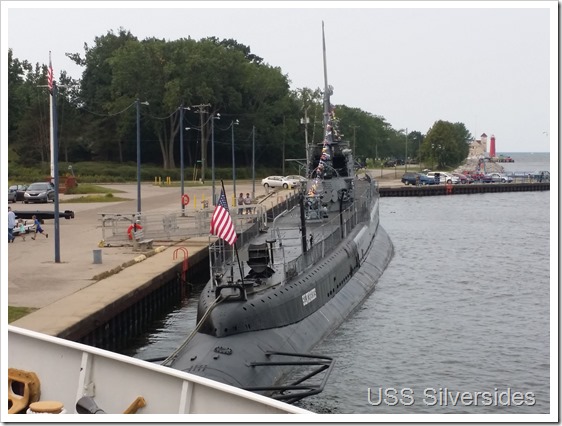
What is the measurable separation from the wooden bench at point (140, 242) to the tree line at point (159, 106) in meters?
60.8

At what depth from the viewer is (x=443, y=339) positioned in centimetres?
2927

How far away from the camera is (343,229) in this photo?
38.2 metres

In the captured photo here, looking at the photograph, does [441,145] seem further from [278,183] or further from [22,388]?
[22,388]

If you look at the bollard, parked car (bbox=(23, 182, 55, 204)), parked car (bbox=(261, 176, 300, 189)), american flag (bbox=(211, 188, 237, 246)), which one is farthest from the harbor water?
parked car (bbox=(261, 176, 300, 189))

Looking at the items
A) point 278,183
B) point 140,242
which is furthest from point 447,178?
point 140,242

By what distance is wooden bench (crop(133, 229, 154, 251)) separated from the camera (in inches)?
1636

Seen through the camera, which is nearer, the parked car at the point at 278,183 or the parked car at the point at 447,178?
the parked car at the point at 278,183

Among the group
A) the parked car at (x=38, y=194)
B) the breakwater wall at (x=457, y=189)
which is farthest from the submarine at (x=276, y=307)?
the breakwater wall at (x=457, y=189)

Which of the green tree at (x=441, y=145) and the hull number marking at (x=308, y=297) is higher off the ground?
the green tree at (x=441, y=145)

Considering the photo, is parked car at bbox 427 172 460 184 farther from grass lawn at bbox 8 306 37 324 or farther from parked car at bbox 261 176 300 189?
grass lawn at bbox 8 306 37 324

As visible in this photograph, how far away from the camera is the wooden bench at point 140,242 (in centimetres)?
4156

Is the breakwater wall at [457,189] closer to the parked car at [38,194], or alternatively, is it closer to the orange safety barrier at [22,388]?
the parked car at [38,194]

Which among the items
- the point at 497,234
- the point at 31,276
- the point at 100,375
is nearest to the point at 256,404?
the point at 100,375

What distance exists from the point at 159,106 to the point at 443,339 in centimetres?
8732
